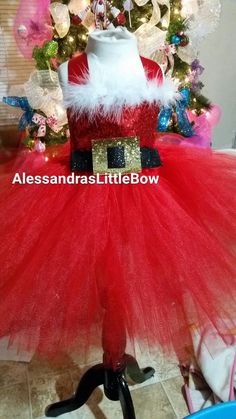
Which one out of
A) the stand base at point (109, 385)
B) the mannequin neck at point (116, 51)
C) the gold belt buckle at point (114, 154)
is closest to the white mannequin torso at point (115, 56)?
the mannequin neck at point (116, 51)

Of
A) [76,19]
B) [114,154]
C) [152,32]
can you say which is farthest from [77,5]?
[114,154]

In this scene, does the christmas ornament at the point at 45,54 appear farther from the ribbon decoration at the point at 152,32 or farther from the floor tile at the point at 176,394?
the floor tile at the point at 176,394

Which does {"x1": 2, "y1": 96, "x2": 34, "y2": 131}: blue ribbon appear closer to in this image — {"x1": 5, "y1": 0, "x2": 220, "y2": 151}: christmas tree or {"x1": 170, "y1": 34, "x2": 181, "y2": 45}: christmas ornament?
{"x1": 5, "y1": 0, "x2": 220, "y2": 151}: christmas tree

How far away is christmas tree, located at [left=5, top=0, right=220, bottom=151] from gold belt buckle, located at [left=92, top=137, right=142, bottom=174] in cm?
76

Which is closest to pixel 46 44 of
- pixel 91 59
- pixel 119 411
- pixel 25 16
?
pixel 25 16

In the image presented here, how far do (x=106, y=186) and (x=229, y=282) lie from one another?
0.27 m

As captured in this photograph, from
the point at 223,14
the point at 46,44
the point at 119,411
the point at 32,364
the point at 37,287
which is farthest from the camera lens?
the point at 223,14

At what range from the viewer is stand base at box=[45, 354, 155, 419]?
0.75 metres

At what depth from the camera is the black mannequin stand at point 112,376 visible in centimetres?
57

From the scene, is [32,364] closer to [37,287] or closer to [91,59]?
[37,287]

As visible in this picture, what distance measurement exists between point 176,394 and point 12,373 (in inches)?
Answer: 19.6

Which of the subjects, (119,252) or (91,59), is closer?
(119,252)

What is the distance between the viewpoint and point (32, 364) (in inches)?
40.7

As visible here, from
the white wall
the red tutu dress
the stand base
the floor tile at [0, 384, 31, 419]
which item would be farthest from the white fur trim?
the white wall
